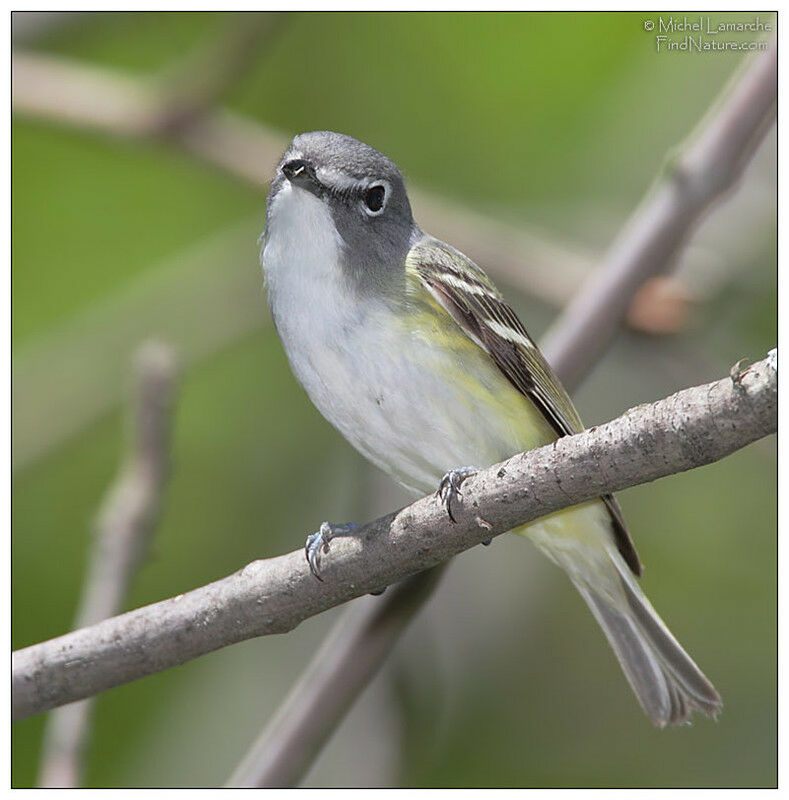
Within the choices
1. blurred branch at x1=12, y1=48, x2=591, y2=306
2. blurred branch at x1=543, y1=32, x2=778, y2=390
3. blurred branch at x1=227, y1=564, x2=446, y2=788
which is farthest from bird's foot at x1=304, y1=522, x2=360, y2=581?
blurred branch at x1=12, y1=48, x2=591, y2=306

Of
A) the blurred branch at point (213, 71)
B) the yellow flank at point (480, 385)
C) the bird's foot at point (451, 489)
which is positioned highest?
the blurred branch at point (213, 71)

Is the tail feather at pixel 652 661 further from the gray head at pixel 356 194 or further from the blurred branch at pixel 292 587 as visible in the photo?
the gray head at pixel 356 194

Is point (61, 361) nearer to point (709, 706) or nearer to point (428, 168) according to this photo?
point (428, 168)

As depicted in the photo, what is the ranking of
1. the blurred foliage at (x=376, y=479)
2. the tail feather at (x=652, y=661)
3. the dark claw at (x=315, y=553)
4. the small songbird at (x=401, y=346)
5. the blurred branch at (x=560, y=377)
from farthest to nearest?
the blurred foliage at (x=376, y=479)
the tail feather at (x=652, y=661)
the small songbird at (x=401, y=346)
the blurred branch at (x=560, y=377)
the dark claw at (x=315, y=553)

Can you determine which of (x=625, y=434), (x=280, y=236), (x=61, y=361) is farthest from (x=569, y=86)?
(x=625, y=434)

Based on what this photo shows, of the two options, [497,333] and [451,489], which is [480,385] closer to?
[497,333]

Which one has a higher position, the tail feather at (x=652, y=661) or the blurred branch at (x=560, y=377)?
the blurred branch at (x=560, y=377)

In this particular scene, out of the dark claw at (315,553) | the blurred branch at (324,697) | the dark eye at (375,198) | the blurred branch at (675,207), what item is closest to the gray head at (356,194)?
the dark eye at (375,198)
